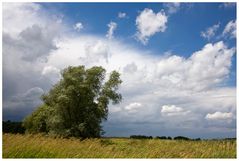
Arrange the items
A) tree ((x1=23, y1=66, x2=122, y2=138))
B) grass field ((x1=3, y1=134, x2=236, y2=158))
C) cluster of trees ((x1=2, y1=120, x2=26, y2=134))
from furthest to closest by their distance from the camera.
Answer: cluster of trees ((x1=2, y1=120, x2=26, y2=134)) → tree ((x1=23, y1=66, x2=122, y2=138)) → grass field ((x1=3, y1=134, x2=236, y2=158))

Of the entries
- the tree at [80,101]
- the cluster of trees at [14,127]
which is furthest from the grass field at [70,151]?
the cluster of trees at [14,127]

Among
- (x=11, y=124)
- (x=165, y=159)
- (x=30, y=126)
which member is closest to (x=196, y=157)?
(x=165, y=159)

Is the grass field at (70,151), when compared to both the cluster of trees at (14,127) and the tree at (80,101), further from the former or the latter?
the cluster of trees at (14,127)

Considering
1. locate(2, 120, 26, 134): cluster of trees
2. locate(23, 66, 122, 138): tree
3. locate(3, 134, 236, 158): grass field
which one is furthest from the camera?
locate(2, 120, 26, 134): cluster of trees

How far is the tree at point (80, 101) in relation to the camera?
30750mm

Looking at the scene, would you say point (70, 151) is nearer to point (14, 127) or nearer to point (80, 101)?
point (80, 101)

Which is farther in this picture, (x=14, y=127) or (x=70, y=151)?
(x=14, y=127)

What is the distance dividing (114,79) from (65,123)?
17.3 ft

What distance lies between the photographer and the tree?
3075 cm

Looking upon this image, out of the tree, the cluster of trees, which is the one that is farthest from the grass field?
the cluster of trees

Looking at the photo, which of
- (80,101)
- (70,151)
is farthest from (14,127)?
(70,151)

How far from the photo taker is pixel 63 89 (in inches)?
1230

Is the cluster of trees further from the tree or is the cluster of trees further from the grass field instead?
the grass field

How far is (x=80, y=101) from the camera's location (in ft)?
103
